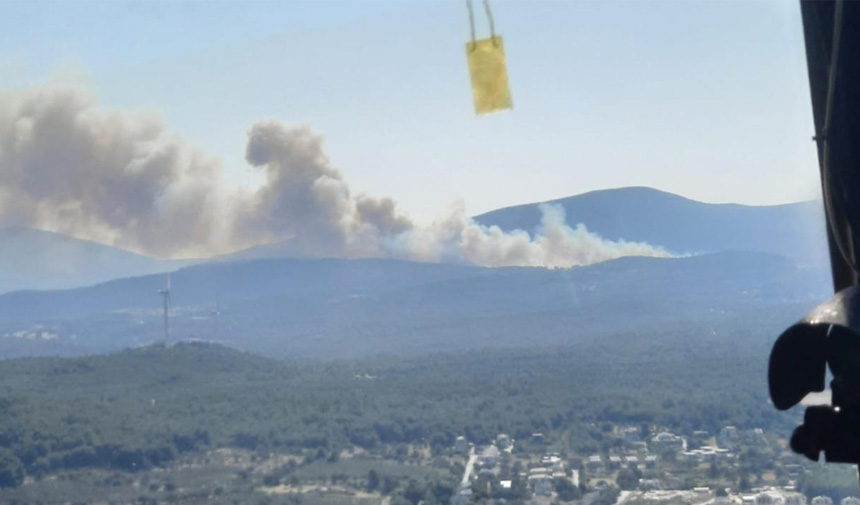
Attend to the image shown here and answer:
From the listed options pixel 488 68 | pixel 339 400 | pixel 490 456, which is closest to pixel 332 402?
pixel 339 400

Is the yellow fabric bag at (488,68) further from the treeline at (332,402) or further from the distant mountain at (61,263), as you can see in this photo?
the distant mountain at (61,263)

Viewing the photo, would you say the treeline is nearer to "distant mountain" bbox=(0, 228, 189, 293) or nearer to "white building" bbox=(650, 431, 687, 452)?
"white building" bbox=(650, 431, 687, 452)

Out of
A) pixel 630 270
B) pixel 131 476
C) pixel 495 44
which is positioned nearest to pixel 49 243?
pixel 630 270

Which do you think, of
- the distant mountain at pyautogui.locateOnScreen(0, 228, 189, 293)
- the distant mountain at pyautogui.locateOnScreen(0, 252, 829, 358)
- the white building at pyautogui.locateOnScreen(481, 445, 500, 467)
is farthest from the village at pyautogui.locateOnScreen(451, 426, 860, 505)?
the distant mountain at pyautogui.locateOnScreen(0, 228, 189, 293)

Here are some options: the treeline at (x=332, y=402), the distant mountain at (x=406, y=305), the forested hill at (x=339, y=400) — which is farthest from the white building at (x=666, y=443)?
the distant mountain at (x=406, y=305)

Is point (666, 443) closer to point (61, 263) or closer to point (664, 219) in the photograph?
point (664, 219)
